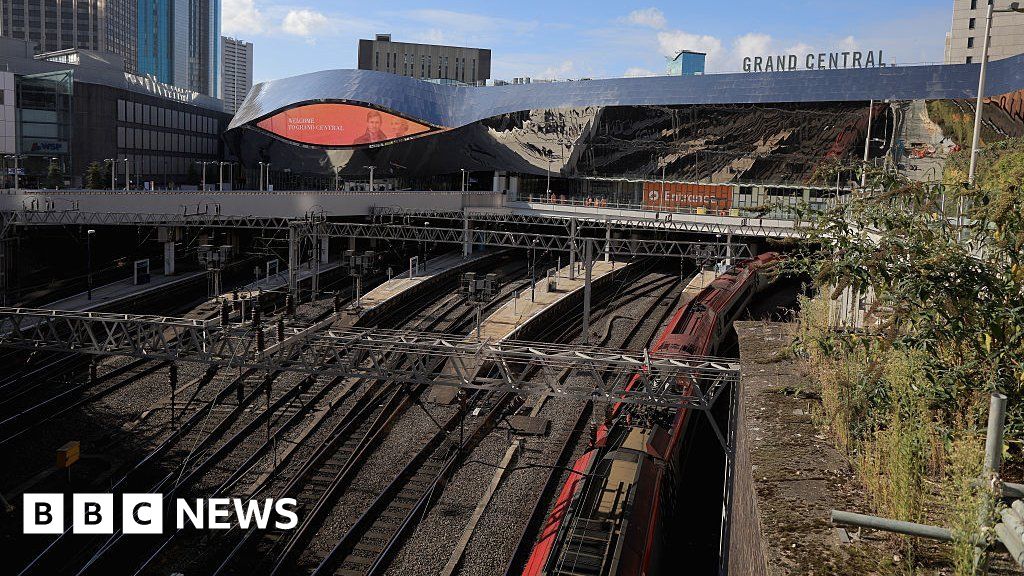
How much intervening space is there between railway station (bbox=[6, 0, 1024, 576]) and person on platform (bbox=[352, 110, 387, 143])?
57 cm

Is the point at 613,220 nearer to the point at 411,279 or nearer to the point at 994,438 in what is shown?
the point at 411,279

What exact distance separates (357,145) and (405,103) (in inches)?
261

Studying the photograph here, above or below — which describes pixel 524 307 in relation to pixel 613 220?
below

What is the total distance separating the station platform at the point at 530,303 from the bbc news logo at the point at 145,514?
1485 centimetres

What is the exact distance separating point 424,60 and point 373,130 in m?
109

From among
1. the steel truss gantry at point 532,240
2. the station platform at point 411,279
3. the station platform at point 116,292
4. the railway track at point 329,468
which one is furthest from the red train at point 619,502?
the station platform at point 116,292

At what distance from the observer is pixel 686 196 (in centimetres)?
7462

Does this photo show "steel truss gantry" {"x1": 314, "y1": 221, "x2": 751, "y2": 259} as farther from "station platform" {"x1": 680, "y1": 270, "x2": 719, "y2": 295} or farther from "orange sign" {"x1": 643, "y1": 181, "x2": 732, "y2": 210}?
"orange sign" {"x1": 643, "y1": 181, "x2": 732, "y2": 210}

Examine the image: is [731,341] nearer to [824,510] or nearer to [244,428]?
[244,428]

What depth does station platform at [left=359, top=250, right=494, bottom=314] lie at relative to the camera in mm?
43688

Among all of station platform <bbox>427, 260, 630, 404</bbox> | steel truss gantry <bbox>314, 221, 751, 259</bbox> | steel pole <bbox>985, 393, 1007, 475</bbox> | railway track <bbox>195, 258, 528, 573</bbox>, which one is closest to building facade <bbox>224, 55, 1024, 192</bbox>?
steel truss gantry <bbox>314, 221, 751, 259</bbox>

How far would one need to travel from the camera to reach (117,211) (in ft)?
145

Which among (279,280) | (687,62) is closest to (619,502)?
(279,280)

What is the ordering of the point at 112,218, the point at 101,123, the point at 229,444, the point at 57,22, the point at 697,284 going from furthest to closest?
the point at 57,22 → the point at 101,123 → the point at 697,284 → the point at 112,218 → the point at 229,444
